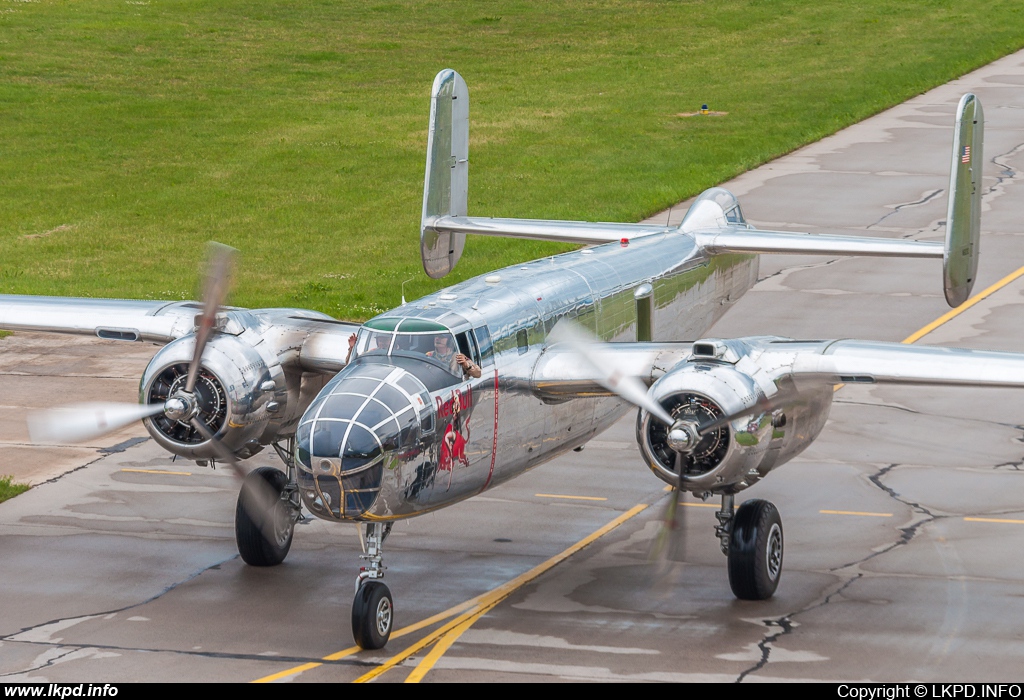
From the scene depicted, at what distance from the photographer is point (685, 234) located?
22016 millimetres

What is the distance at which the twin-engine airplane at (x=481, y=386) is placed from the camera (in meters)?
15.0

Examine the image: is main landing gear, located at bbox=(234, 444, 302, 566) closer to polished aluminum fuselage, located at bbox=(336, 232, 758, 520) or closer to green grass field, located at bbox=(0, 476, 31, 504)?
polished aluminum fuselage, located at bbox=(336, 232, 758, 520)

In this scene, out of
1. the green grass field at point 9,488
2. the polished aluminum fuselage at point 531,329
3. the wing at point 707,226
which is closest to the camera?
the polished aluminum fuselage at point 531,329

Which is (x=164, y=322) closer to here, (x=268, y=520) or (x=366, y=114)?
(x=268, y=520)

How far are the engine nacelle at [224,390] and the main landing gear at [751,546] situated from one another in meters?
5.68

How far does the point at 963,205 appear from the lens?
761 inches

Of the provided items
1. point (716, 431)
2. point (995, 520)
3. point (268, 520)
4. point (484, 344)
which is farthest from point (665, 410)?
point (995, 520)

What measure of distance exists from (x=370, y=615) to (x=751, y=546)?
4543 millimetres

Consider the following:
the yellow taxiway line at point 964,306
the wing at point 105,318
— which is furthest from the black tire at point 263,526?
the yellow taxiway line at point 964,306

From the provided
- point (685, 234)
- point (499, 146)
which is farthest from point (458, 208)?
point (499, 146)

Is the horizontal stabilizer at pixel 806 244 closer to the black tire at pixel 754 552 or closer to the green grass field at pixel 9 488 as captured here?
the black tire at pixel 754 552

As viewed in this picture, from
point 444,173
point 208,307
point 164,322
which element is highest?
point 444,173

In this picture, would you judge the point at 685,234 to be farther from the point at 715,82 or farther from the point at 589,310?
the point at 715,82

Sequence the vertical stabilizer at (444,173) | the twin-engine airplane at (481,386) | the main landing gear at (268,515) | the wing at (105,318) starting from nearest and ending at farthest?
1. the twin-engine airplane at (481,386)
2. the main landing gear at (268,515)
3. the wing at (105,318)
4. the vertical stabilizer at (444,173)
